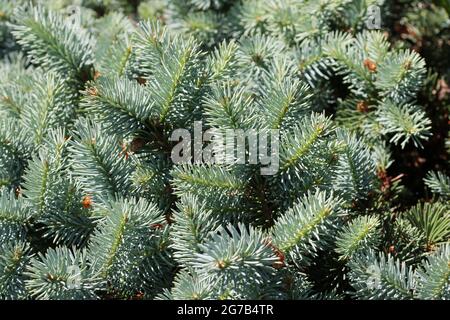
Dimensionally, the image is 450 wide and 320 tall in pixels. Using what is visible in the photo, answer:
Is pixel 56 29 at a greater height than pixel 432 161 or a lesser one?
greater

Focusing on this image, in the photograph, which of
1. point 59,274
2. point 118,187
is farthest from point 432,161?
point 59,274

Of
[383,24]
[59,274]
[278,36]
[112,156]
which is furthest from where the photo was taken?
[383,24]

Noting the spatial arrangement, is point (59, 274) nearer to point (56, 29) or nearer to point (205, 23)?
point (56, 29)

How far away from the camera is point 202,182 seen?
0.94 metres

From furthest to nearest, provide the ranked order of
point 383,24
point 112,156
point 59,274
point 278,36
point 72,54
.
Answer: point 383,24 → point 278,36 → point 72,54 → point 112,156 → point 59,274

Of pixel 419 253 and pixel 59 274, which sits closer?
pixel 59 274

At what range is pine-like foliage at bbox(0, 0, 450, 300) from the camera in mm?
900

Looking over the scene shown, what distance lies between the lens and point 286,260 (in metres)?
0.92

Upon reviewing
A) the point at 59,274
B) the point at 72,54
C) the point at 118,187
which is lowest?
the point at 59,274

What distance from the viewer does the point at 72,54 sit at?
3.97 feet

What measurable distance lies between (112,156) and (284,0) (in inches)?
22.5

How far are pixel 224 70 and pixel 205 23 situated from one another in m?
0.41

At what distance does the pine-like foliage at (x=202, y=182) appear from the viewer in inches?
35.4

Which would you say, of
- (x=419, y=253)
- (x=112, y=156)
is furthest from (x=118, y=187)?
(x=419, y=253)
